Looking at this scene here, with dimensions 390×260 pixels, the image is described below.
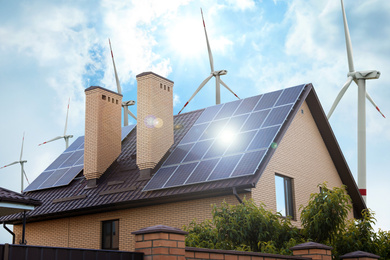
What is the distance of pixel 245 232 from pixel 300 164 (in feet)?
24.2

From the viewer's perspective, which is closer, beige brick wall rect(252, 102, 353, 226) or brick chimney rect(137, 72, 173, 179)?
beige brick wall rect(252, 102, 353, 226)

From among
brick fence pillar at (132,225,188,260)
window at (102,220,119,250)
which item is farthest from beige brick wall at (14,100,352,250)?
Result: brick fence pillar at (132,225,188,260)

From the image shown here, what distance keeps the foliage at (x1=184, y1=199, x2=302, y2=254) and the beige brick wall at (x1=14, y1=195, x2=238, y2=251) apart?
265 centimetres

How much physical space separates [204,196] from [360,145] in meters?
14.2

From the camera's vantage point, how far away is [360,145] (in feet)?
95.5

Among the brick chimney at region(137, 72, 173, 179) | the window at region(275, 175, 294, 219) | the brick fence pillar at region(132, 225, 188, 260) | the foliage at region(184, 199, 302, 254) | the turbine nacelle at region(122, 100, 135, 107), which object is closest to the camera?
the brick fence pillar at region(132, 225, 188, 260)

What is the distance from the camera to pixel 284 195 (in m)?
19.4

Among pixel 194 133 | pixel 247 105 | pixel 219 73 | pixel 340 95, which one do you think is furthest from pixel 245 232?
pixel 219 73

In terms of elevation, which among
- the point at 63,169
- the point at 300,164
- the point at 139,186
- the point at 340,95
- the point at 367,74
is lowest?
the point at 139,186

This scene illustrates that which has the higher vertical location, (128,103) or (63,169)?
(128,103)

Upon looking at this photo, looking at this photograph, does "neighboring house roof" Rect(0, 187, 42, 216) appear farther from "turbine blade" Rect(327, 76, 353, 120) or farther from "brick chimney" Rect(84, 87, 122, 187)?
"turbine blade" Rect(327, 76, 353, 120)

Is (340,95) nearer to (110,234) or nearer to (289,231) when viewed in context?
(110,234)

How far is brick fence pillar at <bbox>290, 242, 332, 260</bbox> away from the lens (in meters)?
10.9

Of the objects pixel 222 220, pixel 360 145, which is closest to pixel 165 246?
pixel 222 220
